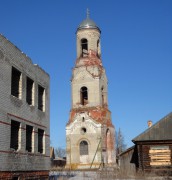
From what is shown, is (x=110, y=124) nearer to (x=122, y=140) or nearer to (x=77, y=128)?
(x=77, y=128)

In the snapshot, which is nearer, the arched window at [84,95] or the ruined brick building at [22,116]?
the ruined brick building at [22,116]

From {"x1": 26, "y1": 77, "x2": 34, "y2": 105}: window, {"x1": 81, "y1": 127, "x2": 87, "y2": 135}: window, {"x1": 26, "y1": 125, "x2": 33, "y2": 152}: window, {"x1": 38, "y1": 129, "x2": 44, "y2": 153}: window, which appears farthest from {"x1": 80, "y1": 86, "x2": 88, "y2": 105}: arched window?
{"x1": 26, "y1": 125, "x2": 33, "y2": 152}: window

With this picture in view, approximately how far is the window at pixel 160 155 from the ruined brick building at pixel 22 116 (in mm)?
10453

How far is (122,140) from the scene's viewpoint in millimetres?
77125

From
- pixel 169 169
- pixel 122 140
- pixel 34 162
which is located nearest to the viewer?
pixel 34 162

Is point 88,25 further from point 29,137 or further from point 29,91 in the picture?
point 29,137

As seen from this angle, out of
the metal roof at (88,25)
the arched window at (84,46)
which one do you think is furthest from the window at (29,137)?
the metal roof at (88,25)

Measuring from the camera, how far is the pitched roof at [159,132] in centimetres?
2519

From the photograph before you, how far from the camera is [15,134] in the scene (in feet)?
47.6

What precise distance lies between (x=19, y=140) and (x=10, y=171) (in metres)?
1.60

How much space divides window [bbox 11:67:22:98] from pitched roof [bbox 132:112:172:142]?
13.2 m

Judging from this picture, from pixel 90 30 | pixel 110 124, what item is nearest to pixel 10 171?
pixel 110 124

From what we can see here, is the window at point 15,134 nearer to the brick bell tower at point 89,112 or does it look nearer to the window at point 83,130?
the brick bell tower at point 89,112

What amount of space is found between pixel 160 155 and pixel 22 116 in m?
14.3
